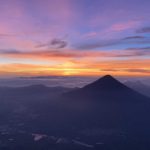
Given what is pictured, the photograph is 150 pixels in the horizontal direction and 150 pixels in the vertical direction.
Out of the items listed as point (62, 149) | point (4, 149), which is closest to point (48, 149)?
point (62, 149)

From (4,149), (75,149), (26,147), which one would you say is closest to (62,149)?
(75,149)

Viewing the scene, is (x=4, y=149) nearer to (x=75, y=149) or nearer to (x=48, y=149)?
(x=48, y=149)

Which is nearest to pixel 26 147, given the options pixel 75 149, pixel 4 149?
pixel 4 149

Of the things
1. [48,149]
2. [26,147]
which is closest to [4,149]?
[26,147]

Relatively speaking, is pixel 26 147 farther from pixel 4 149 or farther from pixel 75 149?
pixel 75 149

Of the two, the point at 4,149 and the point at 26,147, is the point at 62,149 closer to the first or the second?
the point at 26,147

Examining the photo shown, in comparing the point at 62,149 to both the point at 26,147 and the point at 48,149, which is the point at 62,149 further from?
the point at 26,147
